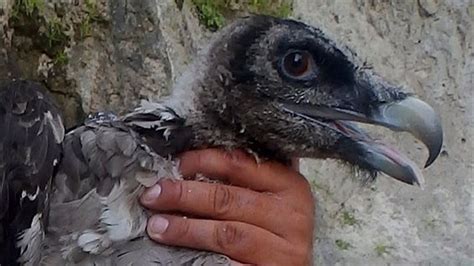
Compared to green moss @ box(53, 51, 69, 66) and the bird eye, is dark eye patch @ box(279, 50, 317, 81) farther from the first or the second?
green moss @ box(53, 51, 69, 66)

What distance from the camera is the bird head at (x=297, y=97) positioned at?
6.50 feet

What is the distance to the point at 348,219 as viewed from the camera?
3680 mm

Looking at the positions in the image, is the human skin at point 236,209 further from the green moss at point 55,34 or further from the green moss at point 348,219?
the green moss at point 348,219

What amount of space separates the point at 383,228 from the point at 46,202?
202 cm

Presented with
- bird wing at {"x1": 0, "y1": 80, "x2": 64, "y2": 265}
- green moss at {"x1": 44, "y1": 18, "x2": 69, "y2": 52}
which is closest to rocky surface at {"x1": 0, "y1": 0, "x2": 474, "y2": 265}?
green moss at {"x1": 44, "y1": 18, "x2": 69, "y2": 52}

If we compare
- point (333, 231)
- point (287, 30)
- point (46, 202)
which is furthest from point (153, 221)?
point (333, 231)

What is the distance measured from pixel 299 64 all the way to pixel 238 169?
22cm

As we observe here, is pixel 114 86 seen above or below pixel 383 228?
above

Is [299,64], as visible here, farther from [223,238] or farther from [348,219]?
[348,219]

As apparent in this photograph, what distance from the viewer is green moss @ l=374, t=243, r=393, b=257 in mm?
3652

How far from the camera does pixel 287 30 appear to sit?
1.99 metres

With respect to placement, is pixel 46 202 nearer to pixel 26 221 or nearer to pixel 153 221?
pixel 26 221

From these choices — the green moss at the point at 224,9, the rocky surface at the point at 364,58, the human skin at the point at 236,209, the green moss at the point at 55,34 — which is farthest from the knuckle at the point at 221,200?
the green moss at the point at 224,9

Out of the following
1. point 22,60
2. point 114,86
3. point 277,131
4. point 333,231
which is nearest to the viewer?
point 277,131
